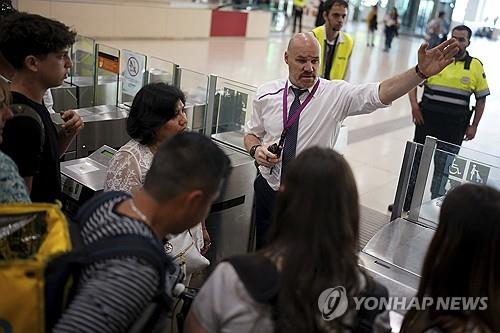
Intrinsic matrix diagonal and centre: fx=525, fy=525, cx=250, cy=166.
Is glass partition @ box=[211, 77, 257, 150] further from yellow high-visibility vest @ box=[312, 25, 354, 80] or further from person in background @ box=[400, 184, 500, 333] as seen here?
person in background @ box=[400, 184, 500, 333]

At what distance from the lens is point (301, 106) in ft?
8.61

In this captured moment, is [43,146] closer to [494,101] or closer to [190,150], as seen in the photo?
[190,150]

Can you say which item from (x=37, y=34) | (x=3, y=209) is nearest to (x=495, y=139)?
(x=37, y=34)

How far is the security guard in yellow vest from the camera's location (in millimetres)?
4387

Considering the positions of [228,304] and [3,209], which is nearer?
[228,304]

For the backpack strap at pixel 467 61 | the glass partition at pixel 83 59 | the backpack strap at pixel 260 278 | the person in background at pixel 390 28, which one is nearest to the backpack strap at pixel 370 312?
the backpack strap at pixel 260 278

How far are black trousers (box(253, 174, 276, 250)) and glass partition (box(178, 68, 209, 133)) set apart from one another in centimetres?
125

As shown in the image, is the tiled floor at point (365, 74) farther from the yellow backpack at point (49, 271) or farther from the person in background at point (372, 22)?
the yellow backpack at point (49, 271)

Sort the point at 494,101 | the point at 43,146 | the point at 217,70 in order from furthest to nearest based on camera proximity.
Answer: the point at 494,101 < the point at 217,70 < the point at 43,146

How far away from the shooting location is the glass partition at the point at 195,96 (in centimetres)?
398

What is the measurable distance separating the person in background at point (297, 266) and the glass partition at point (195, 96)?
2748 millimetres

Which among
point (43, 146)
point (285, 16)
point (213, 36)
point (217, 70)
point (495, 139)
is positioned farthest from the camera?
point (285, 16)

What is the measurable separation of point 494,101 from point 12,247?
11.5 meters

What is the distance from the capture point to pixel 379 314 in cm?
133
